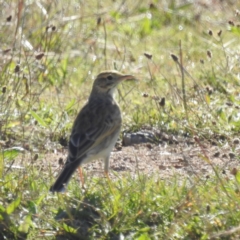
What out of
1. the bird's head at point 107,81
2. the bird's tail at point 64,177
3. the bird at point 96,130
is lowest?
the bird's tail at point 64,177

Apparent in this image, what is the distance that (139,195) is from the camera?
22.8 ft

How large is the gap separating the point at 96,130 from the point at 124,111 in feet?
4.87

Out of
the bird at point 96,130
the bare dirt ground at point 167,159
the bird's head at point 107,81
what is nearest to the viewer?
the bird at point 96,130

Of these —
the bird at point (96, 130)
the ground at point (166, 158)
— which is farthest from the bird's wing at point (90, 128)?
the ground at point (166, 158)

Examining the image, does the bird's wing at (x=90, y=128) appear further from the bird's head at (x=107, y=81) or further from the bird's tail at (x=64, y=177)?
the bird's head at (x=107, y=81)

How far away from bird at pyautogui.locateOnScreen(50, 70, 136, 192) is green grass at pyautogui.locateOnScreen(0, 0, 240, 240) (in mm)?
167

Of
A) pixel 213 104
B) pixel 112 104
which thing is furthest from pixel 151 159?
pixel 213 104

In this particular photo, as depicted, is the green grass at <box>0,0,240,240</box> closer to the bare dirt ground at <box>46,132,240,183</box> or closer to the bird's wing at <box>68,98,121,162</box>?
the bare dirt ground at <box>46,132,240,183</box>

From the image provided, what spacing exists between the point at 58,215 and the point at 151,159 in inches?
66.9

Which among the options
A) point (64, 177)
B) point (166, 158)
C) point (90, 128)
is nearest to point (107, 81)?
point (90, 128)

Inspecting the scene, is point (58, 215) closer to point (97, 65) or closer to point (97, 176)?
point (97, 176)

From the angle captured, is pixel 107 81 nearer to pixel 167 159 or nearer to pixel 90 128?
pixel 90 128

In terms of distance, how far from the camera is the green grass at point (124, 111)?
6793 millimetres

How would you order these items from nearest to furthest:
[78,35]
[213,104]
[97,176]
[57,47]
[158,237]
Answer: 1. [158,237]
2. [97,176]
3. [213,104]
4. [57,47]
5. [78,35]
